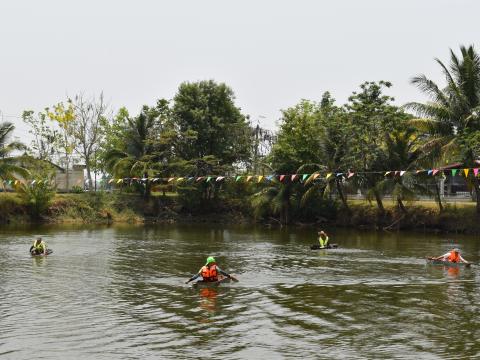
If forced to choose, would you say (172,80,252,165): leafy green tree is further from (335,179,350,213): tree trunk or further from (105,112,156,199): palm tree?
(335,179,350,213): tree trunk

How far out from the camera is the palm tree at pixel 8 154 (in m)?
61.7

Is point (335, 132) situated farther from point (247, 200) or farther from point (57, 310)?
point (57, 310)

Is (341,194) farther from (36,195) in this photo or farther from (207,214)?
(36,195)

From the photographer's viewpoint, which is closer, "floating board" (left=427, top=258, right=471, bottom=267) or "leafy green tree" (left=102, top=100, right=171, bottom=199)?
"floating board" (left=427, top=258, right=471, bottom=267)

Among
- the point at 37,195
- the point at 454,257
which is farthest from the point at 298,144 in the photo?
the point at 454,257

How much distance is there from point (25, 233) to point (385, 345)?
1658 inches

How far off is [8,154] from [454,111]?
1809 inches

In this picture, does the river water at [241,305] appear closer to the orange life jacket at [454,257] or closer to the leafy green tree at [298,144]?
the orange life jacket at [454,257]

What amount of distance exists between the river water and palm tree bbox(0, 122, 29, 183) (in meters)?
22.8

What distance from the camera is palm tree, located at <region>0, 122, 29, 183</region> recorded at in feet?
202

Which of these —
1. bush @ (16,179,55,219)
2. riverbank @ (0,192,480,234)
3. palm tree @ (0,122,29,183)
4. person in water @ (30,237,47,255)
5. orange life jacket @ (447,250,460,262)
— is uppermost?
palm tree @ (0,122,29,183)

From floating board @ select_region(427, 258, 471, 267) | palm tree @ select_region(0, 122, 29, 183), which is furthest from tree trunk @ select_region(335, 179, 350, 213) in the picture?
palm tree @ select_region(0, 122, 29, 183)

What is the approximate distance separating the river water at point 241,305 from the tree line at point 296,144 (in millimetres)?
14127

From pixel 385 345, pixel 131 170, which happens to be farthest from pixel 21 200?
pixel 385 345
